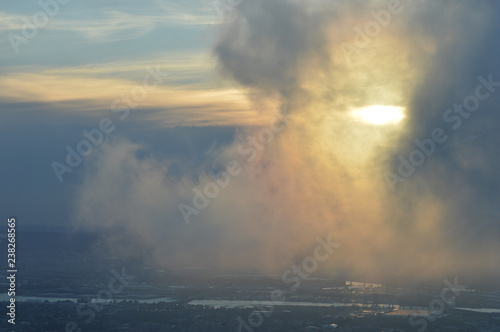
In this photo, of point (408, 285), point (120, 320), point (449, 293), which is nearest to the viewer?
point (120, 320)

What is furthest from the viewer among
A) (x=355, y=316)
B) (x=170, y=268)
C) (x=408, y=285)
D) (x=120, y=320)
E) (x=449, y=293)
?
(x=170, y=268)

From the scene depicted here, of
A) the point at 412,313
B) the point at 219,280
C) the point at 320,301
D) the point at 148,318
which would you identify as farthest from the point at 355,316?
the point at 219,280

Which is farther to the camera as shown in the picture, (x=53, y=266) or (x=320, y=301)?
(x=53, y=266)

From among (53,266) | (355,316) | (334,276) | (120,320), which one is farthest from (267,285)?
(53,266)

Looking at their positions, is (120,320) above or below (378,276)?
below

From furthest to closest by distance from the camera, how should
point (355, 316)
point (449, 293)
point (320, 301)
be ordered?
1. point (449, 293)
2. point (320, 301)
3. point (355, 316)

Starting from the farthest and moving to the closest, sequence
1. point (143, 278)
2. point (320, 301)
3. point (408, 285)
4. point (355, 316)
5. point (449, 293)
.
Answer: point (143, 278) → point (408, 285) → point (449, 293) → point (320, 301) → point (355, 316)

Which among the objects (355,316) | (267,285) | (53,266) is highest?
(53,266)

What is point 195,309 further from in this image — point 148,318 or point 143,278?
point 143,278

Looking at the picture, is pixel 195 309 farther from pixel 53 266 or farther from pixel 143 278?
pixel 53 266
